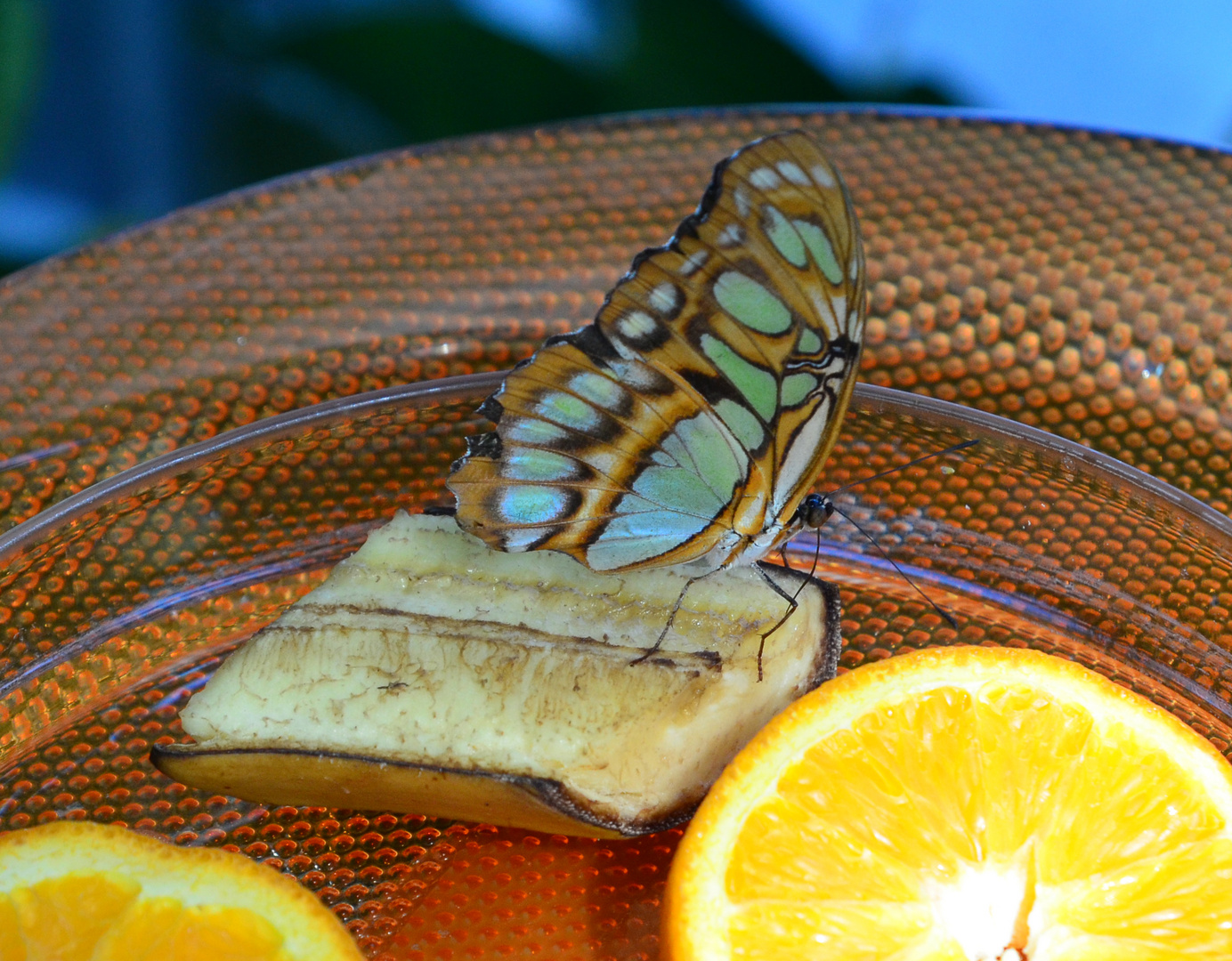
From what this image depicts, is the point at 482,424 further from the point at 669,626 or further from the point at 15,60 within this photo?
the point at 15,60

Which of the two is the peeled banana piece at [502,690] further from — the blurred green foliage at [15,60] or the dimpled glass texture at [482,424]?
the blurred green foliage at [15,60]

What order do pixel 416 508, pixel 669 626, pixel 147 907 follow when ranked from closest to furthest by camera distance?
1. pixel 147 907
2. pixel 669 626
3. pixel 416 508

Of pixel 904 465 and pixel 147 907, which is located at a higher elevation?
pixel 904 465

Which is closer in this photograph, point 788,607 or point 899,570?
point 788,607

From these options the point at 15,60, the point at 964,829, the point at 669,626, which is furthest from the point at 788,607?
the point at 15,60

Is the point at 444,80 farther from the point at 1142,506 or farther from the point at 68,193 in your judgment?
the point at 1142,506

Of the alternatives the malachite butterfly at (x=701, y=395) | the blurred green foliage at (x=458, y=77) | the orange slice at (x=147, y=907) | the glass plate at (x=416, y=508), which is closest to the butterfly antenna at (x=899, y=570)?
the glass plate at (x=416, y=508)

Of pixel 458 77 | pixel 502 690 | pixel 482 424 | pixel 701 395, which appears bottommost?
pixel 502 690
